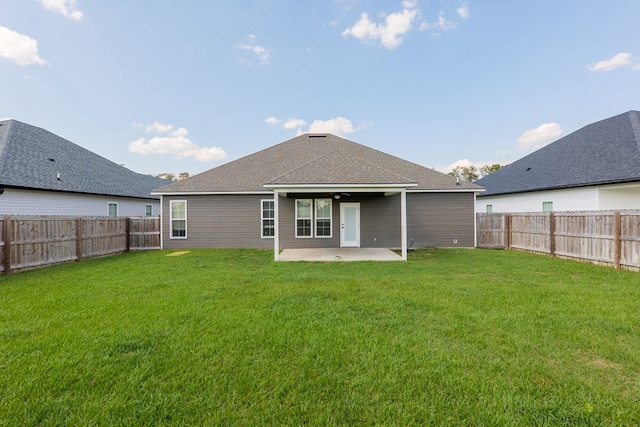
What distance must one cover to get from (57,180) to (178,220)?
6123mm

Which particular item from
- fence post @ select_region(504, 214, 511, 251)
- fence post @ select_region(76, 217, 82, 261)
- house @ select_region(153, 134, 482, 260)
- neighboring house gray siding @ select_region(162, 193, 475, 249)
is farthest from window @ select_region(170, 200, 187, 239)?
fence post @ select_region(504, 214, 511, 251)

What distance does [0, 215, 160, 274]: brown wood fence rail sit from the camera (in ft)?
24.4

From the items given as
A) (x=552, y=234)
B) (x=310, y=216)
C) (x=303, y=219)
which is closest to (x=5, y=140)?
(x=303, y=219)

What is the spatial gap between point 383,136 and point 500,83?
7653mm

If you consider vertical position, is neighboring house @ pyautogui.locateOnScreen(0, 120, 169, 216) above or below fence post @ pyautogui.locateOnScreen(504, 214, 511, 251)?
above

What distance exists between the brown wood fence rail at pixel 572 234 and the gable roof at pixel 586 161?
4.14 m

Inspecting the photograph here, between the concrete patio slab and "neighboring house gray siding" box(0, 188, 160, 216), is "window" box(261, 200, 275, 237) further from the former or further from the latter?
"neighboring house gray siding" box(0, 188, 160, 216)

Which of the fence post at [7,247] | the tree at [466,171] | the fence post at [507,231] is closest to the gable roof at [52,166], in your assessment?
the fence post at [7,247]

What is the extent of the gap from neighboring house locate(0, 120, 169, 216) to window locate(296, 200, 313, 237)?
35.1 feet

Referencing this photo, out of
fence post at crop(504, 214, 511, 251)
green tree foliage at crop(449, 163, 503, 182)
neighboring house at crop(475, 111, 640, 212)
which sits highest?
green tree foliage at crop(449, 163, 503, 182)

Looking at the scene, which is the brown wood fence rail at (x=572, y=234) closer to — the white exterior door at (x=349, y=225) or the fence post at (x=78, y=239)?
the white exterior door at (x=349, y=225)

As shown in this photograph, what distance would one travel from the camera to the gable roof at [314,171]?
9305mm

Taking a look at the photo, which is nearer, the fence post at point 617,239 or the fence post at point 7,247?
the fence post at point 7,247

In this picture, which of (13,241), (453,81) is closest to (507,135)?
(453,81)
